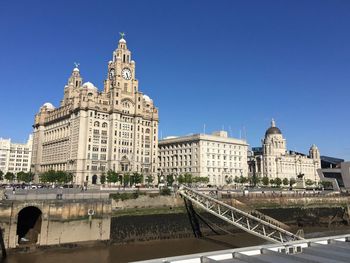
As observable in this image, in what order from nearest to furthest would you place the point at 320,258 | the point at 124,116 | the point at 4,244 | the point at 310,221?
the point at 320,258 → the point at 4,244 → the point at 310,221 → the point at 124,116

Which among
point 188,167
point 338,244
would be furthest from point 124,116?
point 338,244

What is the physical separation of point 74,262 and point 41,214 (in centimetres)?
1179

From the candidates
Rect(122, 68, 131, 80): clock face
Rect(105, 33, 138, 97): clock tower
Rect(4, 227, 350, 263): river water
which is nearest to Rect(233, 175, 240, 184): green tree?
Rect(105, 33, 138, 97): clock tower

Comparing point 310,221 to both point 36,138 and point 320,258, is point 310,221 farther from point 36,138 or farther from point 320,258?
Answer: point 36,138

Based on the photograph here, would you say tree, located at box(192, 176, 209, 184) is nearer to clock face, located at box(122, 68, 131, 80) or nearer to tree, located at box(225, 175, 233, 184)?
tree, located at box(225, 175, 233, 184)

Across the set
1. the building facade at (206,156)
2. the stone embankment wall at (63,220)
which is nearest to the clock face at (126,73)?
the building facade at (206,156)

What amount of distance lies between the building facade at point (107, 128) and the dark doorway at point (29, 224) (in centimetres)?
9191

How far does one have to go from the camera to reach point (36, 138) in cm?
18975

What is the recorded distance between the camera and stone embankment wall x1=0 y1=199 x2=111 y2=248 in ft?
150

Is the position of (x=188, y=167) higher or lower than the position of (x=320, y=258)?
higher

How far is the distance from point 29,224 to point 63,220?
621 centimetres

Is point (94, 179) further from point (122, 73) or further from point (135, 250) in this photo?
point (135, 250)

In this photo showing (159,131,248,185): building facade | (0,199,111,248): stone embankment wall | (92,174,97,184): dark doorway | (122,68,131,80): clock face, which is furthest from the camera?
(159,131,248,185): building facade

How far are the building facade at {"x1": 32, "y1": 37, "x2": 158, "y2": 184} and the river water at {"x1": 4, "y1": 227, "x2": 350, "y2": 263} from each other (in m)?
96.3
